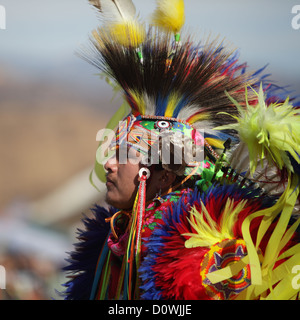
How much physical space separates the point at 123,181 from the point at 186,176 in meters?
0.30

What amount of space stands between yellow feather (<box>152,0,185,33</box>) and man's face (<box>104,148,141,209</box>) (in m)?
0.65

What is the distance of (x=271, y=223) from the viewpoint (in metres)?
1.95

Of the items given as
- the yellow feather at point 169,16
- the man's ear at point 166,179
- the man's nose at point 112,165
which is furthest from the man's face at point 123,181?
the yellow feather at point 169,16

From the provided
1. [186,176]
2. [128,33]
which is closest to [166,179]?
[186,176]

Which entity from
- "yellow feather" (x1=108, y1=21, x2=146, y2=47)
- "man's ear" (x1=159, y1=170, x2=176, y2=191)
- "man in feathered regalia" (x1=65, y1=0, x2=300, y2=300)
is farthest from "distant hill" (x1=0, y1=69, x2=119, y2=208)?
"man's ear" (x1=159, y1=170, x2=176, y2=191)

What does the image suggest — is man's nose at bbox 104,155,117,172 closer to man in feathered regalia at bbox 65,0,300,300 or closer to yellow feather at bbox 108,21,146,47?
man in feathered regalia at bbox 65,0,300,300

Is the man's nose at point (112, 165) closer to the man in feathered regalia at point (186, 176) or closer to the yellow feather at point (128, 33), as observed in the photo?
the man in feathered regalia at point (186, 176)

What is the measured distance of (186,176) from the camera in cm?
228

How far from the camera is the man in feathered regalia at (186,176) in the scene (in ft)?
6.10

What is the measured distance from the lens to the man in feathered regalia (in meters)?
1.86

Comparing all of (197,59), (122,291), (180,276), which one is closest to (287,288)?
(180,276)

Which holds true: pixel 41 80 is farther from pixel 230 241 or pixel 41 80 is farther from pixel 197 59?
pixel 230 241

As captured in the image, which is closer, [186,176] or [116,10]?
[186,176]

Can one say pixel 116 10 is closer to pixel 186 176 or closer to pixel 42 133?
pixel 186 176
